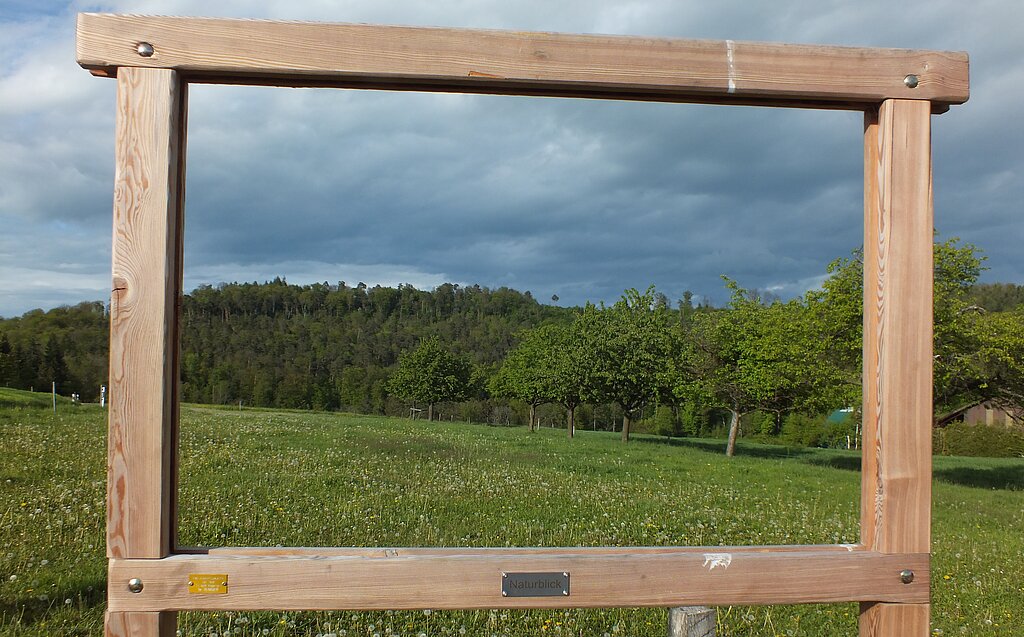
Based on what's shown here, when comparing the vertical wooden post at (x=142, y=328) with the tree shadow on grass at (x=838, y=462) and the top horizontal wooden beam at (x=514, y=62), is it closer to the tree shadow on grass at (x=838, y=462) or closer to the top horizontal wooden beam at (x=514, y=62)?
the top horizontal wooden beam at (x=514, y=62)

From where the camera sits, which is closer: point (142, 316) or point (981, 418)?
point (142, 316)

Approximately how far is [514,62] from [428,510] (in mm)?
6597

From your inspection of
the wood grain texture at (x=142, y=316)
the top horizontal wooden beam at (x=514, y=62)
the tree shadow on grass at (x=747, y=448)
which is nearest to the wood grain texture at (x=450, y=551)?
the wood grain texture at (x=142, y=316)

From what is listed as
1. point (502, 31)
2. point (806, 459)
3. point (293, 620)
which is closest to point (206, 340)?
point (293, 620)

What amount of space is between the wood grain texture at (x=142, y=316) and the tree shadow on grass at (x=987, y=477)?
2032 cm

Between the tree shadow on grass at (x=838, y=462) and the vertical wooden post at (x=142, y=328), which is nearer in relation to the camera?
the vertical wooden post at (x=142, y=328)

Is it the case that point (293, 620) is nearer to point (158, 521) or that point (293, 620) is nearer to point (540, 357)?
point (158, 521)

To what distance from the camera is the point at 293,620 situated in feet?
17.0

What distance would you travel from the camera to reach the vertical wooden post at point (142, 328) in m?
2.61

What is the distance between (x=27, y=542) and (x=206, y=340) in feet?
8.50

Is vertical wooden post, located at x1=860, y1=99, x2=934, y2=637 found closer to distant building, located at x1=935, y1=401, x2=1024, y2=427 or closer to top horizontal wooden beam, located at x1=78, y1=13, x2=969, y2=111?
top horizontal wooden beam, located at x1=78, y1=13, x2=969, y2=111

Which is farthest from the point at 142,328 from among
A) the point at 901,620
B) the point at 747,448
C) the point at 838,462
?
the point at 747,448

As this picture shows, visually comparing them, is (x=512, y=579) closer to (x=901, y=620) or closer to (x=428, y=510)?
(x=901, y=620)

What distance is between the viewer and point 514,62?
277cm
